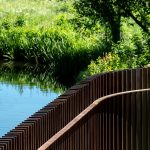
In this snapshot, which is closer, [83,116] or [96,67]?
[83,116]

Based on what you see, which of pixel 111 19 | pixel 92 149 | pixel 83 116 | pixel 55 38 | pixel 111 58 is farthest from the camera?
pixel 55 38

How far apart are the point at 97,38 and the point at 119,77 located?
952 inches

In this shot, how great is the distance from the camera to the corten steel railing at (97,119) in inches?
252

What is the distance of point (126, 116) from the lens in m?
9.61

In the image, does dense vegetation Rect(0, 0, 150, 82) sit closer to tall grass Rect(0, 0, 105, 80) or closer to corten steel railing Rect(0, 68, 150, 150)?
tall grass Rect(0, 0, 105, 80)

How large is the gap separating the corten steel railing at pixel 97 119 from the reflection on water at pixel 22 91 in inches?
437

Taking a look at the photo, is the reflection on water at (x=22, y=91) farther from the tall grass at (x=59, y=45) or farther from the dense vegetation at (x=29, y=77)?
the tall grass at (x=59, y=45)

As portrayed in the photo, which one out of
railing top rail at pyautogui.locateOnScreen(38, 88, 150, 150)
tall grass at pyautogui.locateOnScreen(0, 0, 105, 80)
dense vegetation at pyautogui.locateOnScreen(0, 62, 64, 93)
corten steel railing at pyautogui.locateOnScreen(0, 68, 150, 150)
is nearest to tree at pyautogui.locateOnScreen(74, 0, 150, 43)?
tall grass at pyautogui.locateOnScreen(0, 0, 105, 80)

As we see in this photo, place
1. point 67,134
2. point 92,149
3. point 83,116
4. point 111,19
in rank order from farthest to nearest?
point 111,19 < point 92,149 < point 83,116 < point 67,134

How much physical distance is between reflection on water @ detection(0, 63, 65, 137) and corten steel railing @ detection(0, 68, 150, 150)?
437 inches

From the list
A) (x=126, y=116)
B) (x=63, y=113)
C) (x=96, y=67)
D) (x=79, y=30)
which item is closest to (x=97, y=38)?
(x=79, y=30)

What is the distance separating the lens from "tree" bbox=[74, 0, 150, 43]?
2934 centimetres

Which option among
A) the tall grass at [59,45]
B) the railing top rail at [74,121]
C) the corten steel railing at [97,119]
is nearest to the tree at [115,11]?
the tall grass at [59,45]

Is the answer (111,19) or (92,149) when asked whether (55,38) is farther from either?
(92,149)
